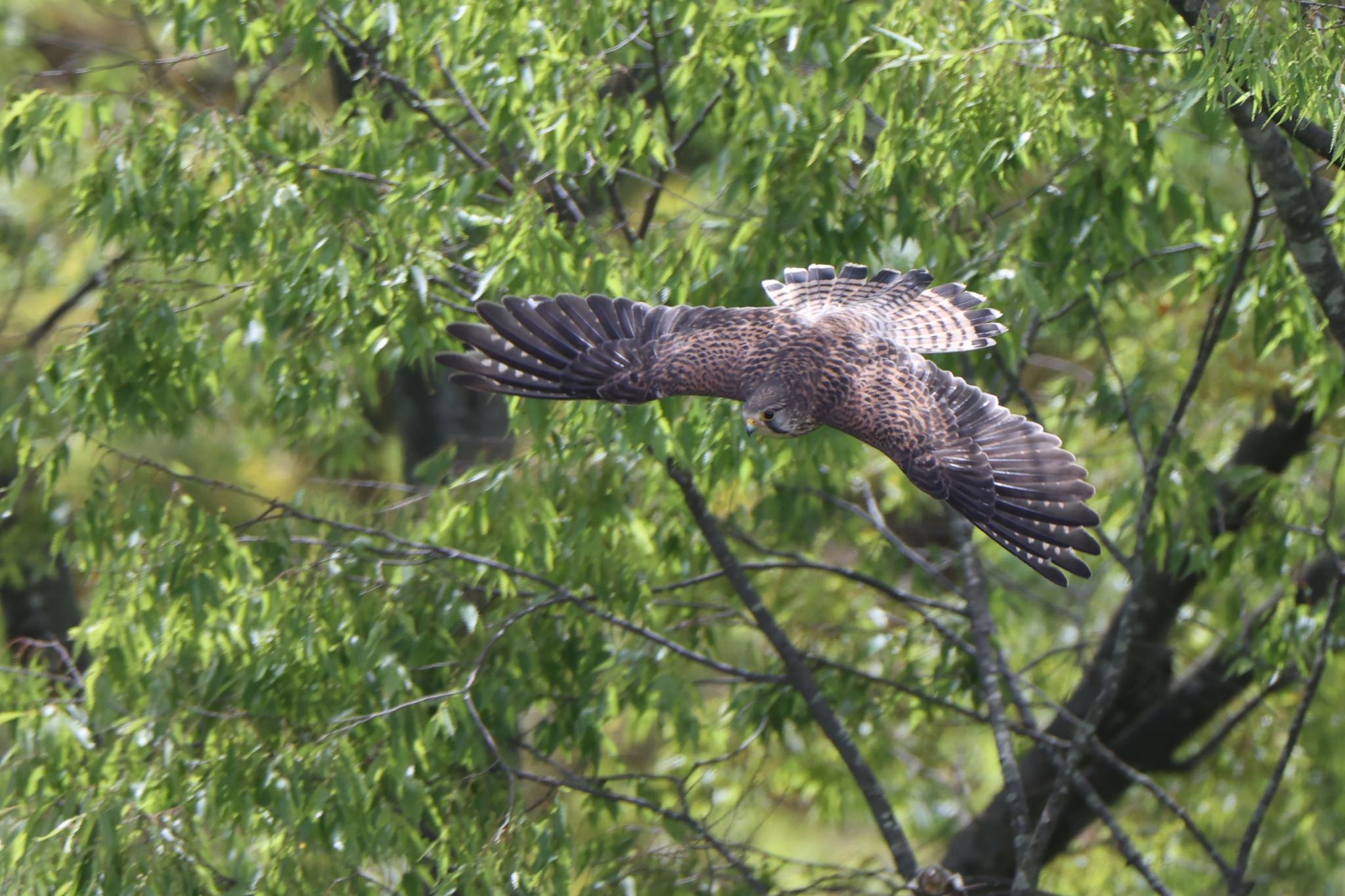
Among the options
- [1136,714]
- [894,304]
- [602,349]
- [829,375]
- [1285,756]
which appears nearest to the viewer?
[829,375]

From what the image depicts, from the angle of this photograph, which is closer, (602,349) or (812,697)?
(602,349)

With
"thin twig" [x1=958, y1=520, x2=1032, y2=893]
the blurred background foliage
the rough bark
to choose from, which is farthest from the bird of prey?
the rough bark

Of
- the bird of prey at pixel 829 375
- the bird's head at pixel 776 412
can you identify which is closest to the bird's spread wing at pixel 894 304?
the bird of prey at pixel 829 375

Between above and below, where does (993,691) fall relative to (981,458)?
below

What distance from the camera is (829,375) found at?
4.85 metres

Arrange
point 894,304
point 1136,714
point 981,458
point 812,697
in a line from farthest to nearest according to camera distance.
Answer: point 1136,714, point 812,697, point 894,304, point 981,458

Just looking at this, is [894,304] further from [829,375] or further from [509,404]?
[509,404]

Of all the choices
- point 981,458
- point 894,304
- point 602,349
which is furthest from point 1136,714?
point 602,349

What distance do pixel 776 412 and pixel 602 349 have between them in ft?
2.10

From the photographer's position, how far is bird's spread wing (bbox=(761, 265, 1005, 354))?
497 cm

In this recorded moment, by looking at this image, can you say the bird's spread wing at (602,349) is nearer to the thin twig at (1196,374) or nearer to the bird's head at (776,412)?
the bird's head at (776,412)

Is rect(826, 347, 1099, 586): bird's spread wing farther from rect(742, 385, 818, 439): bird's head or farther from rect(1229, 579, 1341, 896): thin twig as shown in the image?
rect(1229, 579, 1341, 896): thin twig

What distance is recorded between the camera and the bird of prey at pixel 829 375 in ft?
14.9

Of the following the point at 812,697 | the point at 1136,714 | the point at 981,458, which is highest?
the point at 981,458
